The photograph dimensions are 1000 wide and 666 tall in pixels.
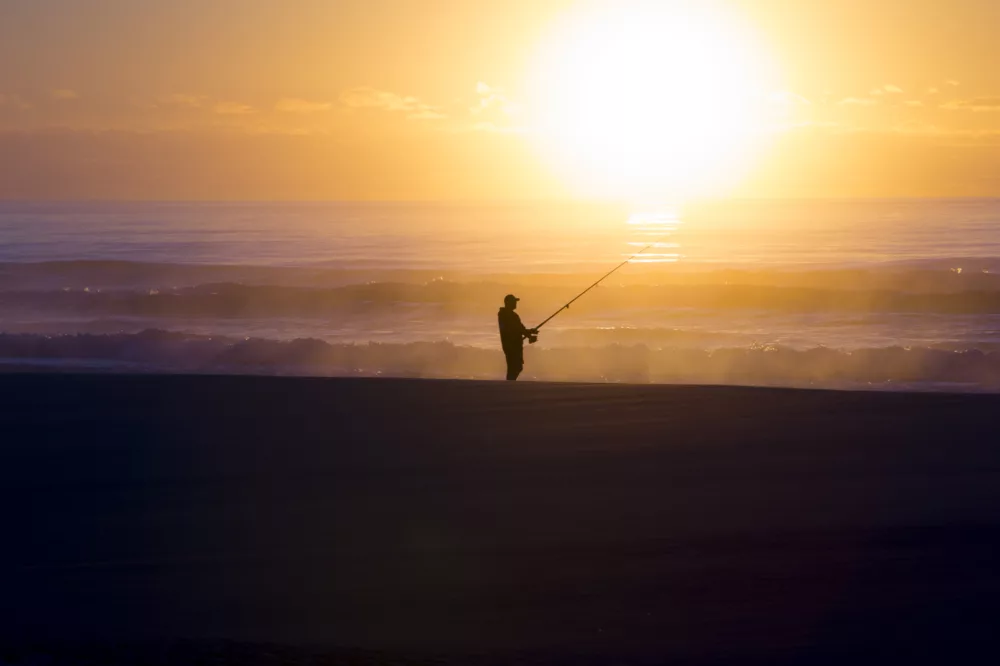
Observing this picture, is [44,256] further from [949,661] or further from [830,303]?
[949,661]

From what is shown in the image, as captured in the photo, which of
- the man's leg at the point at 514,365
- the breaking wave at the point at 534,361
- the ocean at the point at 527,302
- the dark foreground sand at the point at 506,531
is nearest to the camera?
the dark foreground sand at the point at 506,531

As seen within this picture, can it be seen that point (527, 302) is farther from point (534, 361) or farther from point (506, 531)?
point (506, 531)

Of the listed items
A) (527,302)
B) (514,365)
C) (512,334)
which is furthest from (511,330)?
(527,302)

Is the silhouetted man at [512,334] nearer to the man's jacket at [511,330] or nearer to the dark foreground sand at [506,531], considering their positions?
the man's jacket at [511,330]

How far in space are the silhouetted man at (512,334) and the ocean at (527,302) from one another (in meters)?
3.69

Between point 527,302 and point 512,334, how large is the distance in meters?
19.2

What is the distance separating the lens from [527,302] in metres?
30.9

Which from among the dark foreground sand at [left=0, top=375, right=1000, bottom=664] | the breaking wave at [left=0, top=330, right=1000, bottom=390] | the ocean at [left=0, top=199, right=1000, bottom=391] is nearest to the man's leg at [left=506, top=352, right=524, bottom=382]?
the dark foreground sand at [left=0, top=375, right=1000, bottom=664]

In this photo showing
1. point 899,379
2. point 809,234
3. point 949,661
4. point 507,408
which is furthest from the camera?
point 809,234

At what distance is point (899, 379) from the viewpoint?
15242 mm

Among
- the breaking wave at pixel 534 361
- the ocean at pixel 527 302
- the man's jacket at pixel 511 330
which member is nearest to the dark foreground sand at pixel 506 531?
the man's jacket at pixel 511 330

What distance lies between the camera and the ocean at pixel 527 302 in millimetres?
17203

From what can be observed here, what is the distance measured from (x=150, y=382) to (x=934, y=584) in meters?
8.36

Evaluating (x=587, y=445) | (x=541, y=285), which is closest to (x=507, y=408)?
(x=587, y=445)
